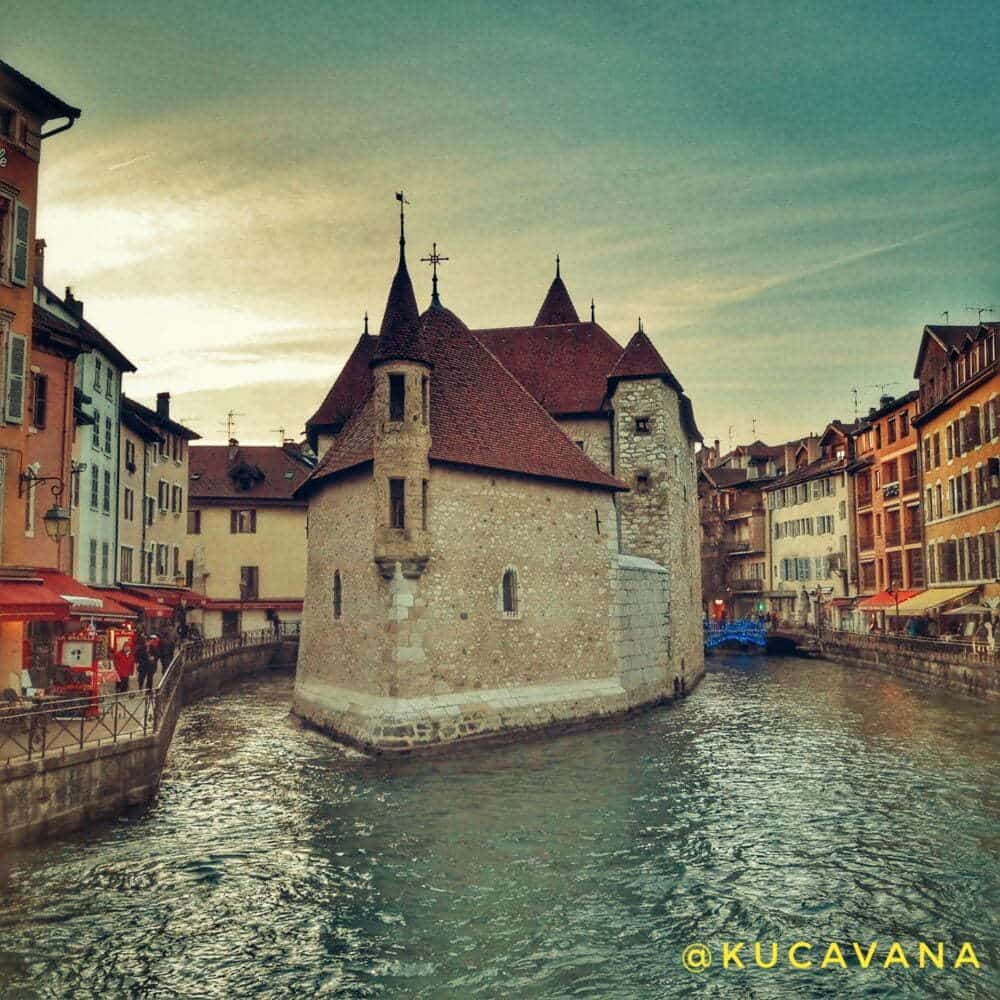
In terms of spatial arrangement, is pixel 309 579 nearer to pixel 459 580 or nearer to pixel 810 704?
pixel 459 580

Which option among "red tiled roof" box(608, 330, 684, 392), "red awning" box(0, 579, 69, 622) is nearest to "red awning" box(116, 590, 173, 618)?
"red awning" box(0, 579, 69, 622)

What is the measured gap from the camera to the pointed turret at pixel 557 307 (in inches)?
1598

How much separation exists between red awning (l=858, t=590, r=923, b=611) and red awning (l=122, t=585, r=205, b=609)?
30040mm

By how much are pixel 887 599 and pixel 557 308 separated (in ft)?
68.4

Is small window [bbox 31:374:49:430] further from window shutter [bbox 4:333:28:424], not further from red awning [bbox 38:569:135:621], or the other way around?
red awning [bbox 38:569:135:621]

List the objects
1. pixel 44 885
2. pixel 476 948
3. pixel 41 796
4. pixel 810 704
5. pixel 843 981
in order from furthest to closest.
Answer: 1. pixel 810 704
2. pixel 41 796
3. pixel 44 885
4. pixel 476 948
5. pixel 843 981

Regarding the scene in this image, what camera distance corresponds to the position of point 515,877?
12672 mm

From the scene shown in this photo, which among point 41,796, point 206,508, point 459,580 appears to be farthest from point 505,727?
point 206,508

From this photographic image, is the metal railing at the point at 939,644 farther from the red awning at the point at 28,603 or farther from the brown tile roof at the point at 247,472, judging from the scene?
the brown tile roof at the point at 247,472

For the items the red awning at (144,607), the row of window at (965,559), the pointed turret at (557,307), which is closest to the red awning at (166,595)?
the red awning at (144,607)

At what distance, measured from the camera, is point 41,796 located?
13.3 m

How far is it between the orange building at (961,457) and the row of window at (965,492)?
0.04 metres

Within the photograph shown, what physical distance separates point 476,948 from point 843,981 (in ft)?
12.0

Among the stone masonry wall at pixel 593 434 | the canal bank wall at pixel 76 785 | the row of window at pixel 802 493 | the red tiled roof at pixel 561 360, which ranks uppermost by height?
the red tiled roof at pixel 561 360
